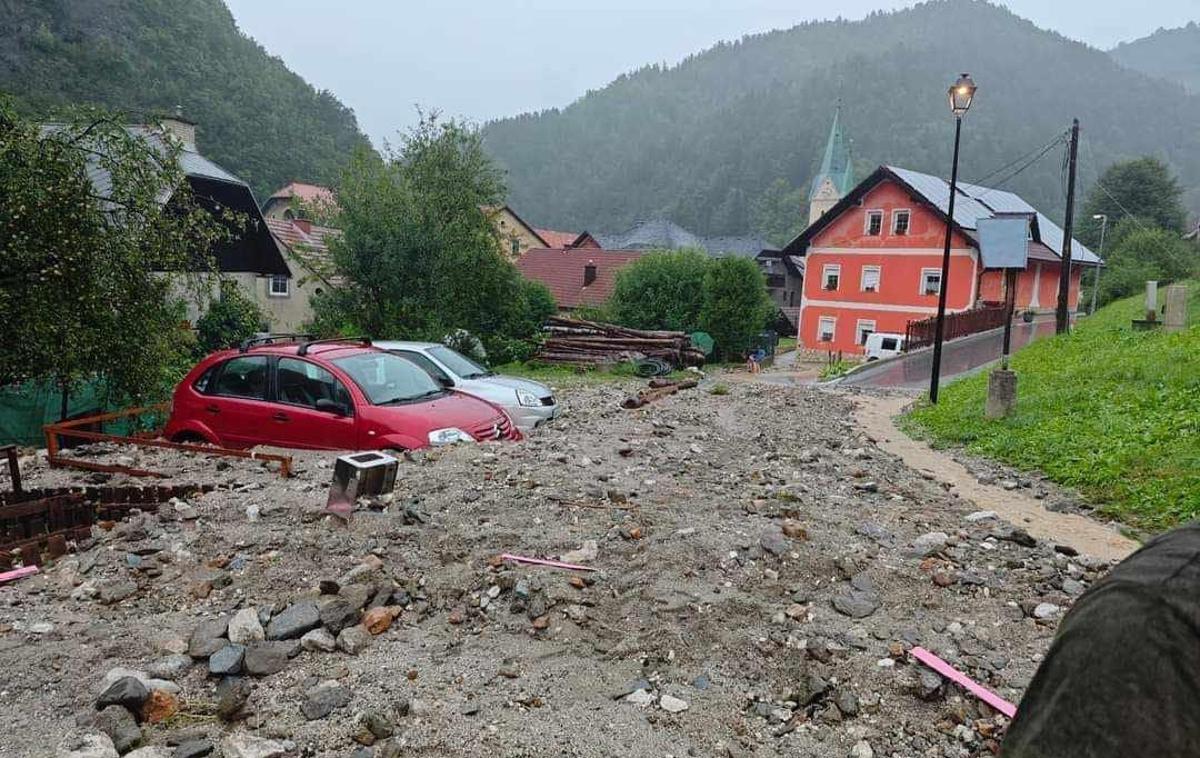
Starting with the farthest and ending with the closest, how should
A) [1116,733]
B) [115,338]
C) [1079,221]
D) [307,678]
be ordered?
[1079,221] < [115,338] < [307,678] < [1116,733]

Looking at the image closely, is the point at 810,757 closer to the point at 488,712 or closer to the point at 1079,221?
the point at 488,712

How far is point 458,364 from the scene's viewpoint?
13.6 m

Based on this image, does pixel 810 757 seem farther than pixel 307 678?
No

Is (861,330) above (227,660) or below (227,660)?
above

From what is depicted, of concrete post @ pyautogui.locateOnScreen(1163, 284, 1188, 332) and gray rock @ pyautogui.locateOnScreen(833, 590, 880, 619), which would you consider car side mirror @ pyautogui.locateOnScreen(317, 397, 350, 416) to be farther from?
concrete post @ pyautogui.locateOnScreen(1163, 284, 1188, 332)

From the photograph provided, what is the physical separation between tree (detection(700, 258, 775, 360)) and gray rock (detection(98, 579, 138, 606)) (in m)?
28.6

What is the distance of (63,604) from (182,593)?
0.71 m

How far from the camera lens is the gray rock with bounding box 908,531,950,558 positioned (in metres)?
5.71

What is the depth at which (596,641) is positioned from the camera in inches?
168

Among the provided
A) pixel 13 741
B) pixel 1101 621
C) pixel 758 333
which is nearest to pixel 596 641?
pixel 13 741

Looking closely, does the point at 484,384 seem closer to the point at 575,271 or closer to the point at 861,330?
the point at 861,330

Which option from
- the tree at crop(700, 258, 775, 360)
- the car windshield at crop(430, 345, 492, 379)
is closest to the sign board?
the tree at crop(700, 258, 775, 360)

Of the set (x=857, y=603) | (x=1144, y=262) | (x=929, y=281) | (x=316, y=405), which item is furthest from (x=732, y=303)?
(x=1144, y=262)

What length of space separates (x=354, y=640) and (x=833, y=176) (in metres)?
75.6
